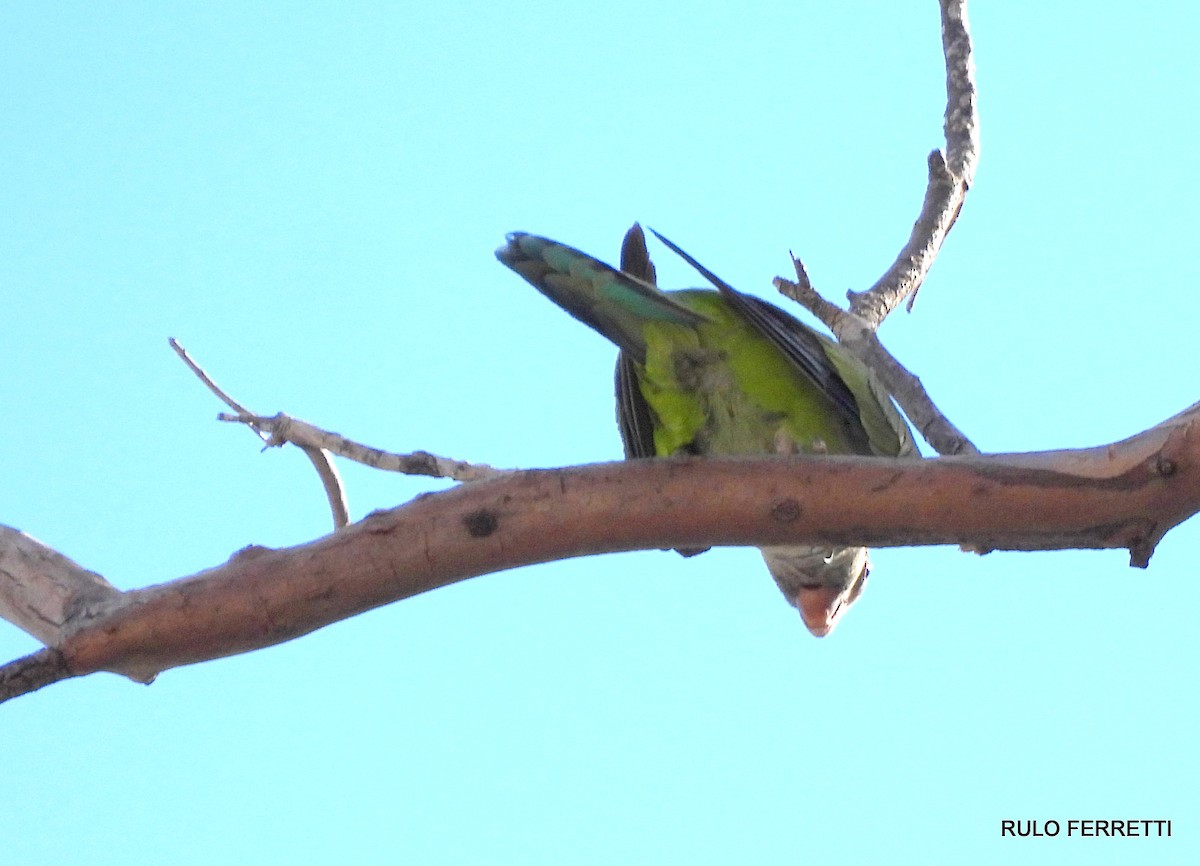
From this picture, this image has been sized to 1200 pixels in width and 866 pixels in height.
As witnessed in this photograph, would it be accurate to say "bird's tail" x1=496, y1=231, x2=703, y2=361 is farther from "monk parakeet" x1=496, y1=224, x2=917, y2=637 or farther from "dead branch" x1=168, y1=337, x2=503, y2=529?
"dead branch" x1=168, y1=337, x2=503, y2=529

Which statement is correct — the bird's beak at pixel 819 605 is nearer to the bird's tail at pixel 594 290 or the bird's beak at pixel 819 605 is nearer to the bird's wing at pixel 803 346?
the bird's wing at pixel 803 346

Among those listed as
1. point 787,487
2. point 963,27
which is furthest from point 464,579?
point 963,27

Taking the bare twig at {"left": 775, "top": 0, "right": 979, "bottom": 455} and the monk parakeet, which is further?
the bare twig at {"left": 775, "top": 0, "right": 979, "bottom": 455}

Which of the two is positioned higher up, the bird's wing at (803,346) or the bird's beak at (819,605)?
the bird's wing at (803,346)

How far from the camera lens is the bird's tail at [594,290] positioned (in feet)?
11.6

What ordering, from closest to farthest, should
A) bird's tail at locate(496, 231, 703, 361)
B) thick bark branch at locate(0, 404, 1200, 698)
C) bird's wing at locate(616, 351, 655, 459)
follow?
thick bark branch at locate(0, 404, 1200, 698) < bird's tail at locate(496, 231, 703, 361) < bird's wing at locate(616, 351, 655, 459)

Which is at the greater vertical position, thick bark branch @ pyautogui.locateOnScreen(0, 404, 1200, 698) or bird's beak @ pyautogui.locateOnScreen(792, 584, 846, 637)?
bird's beak @ pyautogui.locateOnScreen(792, 584, 846, 637)

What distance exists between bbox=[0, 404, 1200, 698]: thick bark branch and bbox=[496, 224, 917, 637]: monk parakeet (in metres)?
1.01

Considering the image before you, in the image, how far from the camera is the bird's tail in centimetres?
354

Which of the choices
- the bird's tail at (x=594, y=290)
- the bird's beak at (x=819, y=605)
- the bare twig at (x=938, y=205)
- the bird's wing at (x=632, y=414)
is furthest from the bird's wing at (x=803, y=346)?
the bird's beak at (x=819, y=605)

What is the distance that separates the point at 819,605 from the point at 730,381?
112 centimetres

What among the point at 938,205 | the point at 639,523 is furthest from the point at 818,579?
the point at 639,523

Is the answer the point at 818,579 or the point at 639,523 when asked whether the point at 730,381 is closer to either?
the point at 818,579

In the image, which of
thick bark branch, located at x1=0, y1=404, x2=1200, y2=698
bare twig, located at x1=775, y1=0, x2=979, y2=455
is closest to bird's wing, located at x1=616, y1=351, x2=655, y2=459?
bare twig, located at x1=775, y1=0, x2=979, y2=455
